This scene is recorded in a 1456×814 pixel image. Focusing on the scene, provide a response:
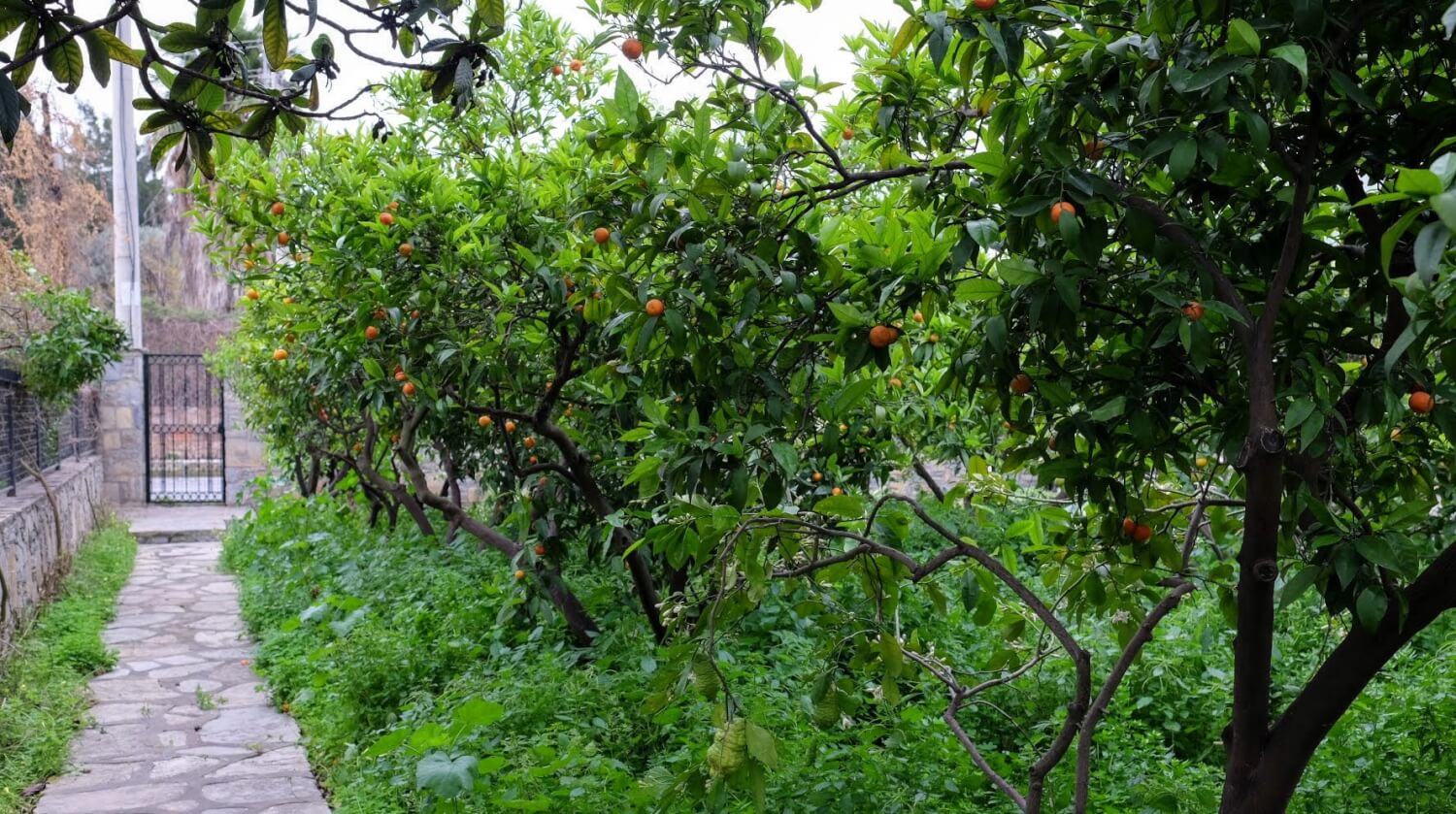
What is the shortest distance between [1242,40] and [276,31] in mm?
1672

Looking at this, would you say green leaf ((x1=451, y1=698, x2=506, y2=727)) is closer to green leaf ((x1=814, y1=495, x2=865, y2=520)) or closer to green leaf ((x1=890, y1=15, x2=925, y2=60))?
green leaf ((x1=814, y1=495, x2=865, y2=520))

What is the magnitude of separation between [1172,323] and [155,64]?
77.4 inches

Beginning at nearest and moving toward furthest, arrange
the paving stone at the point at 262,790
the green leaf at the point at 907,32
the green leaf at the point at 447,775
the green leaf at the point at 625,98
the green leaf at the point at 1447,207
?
the green leaf at the point at 1447,207 → the green leaf at the point at 907,32 → the green leaf at the point at 625,98 → the green leaf at the point at 447,775 → the paving stone at the point at 262,790

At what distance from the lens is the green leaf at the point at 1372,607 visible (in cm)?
201

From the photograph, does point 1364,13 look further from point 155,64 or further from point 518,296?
point 518,296

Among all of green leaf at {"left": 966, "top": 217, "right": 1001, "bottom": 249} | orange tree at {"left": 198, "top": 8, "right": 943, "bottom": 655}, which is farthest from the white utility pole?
green leaf at {"left": 966, "top": 217, "right": 1001, "bottom": 249}

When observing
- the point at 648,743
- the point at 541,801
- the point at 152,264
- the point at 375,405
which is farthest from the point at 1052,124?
the point at 152,264

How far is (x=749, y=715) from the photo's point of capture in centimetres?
379

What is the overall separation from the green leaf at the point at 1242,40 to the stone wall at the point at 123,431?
53.3ft

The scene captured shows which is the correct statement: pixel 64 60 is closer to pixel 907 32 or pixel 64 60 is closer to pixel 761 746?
pixel 907 32

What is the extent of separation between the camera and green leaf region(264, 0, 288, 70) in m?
2.08

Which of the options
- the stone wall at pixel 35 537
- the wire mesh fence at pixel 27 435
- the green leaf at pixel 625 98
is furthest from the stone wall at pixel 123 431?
the green leaf at pixel 625 98

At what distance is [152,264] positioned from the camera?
2959 cm

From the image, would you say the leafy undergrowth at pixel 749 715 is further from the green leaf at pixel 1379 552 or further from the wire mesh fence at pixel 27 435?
the wire mesh fence at pixel 27 435
